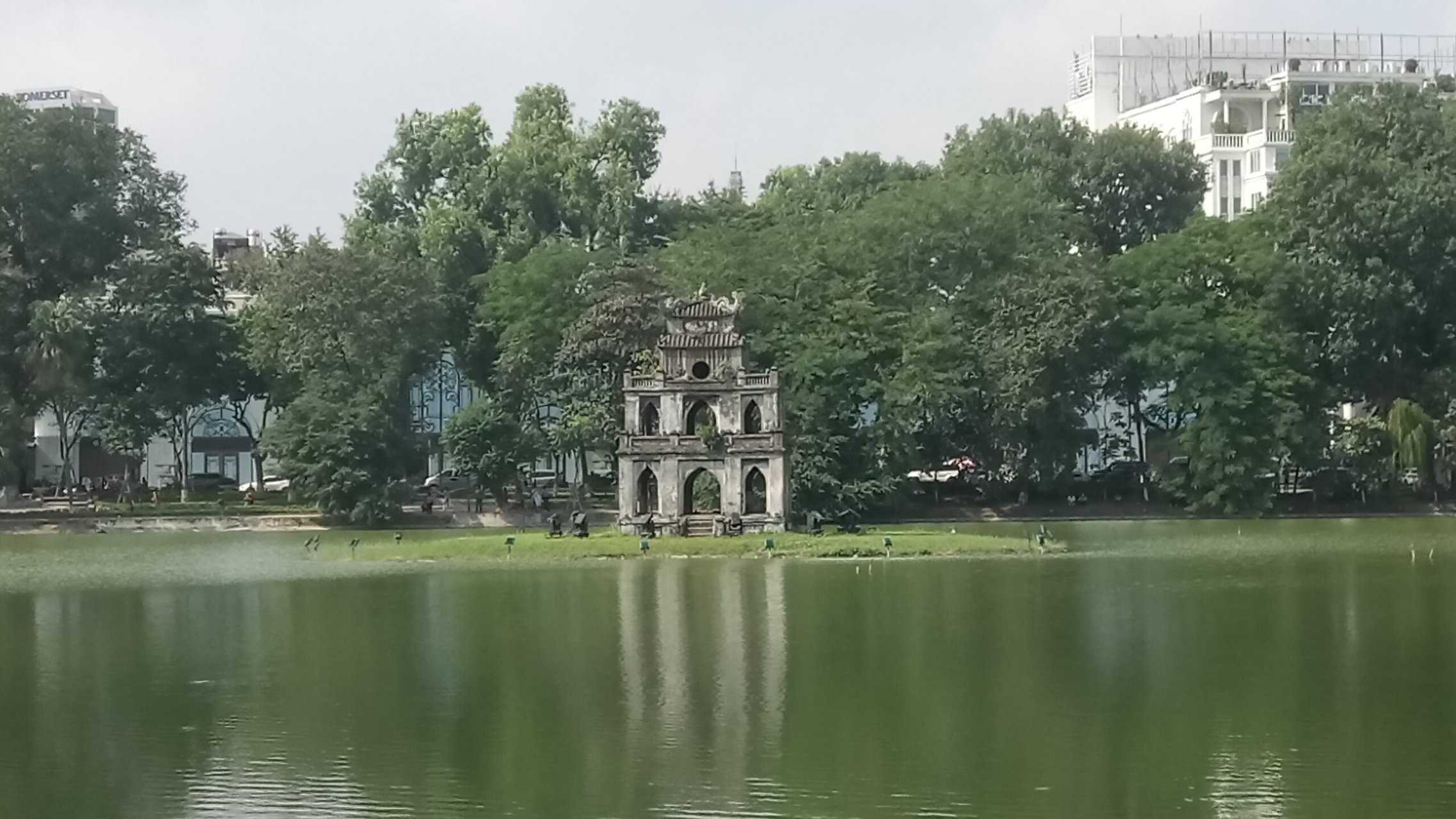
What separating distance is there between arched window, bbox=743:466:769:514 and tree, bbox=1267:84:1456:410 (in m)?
20.6

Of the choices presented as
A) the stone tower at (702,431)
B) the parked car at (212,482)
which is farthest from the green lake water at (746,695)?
the parked car at (212,482)

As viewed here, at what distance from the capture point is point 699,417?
2308 inches

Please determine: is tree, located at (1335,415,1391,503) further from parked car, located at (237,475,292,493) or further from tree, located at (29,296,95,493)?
tree, located at (29,296,95,493)

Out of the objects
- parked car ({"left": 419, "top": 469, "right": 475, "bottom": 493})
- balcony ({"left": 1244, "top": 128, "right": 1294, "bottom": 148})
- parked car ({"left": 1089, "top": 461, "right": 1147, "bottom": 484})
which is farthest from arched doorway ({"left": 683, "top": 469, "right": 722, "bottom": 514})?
balcony ({"left": 1244, "top": 128, "right": 1294, "bottom": 148})

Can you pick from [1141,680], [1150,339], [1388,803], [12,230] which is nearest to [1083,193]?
[1150,339]

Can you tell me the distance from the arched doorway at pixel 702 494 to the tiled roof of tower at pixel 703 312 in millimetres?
4006

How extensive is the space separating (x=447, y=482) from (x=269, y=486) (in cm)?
764

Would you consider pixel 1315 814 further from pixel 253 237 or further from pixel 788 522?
pixel 253 237

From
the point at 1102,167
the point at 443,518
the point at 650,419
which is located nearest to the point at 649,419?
the point at 650,419

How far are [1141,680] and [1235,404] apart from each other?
41.5 meters

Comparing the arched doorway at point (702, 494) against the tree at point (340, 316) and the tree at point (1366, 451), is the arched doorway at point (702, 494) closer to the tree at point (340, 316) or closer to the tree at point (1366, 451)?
the tree at point (340, 316)

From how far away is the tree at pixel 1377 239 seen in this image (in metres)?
68.8

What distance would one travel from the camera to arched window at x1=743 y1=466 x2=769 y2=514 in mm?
57625

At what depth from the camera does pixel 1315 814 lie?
19.4 meters
